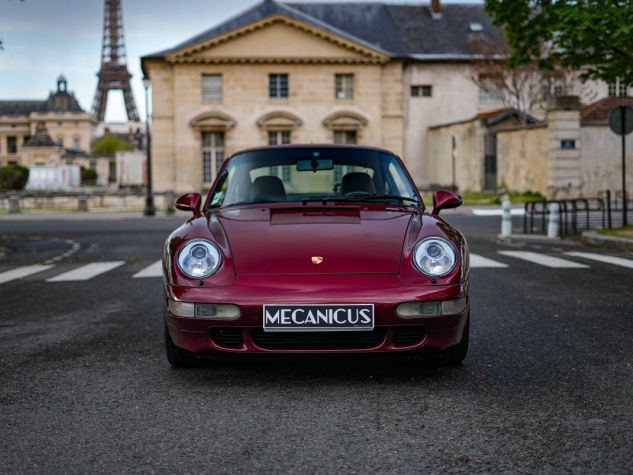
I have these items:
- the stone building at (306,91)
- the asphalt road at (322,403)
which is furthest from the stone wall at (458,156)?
the asphalt road at (322,403)

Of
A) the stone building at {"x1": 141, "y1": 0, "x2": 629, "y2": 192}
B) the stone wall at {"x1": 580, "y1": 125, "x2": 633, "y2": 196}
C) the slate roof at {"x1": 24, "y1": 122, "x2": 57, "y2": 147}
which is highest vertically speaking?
the slate roof at {"x1": 24, "y1": 122, "x2": 57, "y2": 147}

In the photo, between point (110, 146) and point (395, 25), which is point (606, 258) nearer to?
point (395, 25)

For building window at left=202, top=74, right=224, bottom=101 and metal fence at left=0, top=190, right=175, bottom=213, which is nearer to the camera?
metal fence at left=0, top=190, right=175, bottom=213

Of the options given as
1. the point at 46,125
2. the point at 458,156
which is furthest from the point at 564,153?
the point at 46,125

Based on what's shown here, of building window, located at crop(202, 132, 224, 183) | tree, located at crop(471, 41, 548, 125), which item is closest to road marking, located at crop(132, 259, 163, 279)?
tree, located at crop(471, 41, 548, 125)

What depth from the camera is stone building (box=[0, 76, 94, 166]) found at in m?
142

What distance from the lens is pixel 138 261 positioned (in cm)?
1511

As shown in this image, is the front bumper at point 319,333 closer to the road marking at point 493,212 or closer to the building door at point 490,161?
the road marking at point 493,212

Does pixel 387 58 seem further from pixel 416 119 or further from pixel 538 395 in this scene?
pixel 538 395

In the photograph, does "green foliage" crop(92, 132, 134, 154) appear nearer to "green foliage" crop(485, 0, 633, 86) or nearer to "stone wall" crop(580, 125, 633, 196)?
"stone wall" crop(580, 125, 633, 196)

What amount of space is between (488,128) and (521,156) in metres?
6.32

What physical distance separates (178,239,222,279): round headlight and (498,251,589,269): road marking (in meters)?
8.24

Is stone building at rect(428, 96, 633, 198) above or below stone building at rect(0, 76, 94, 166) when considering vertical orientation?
below

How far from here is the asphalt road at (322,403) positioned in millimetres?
3863
